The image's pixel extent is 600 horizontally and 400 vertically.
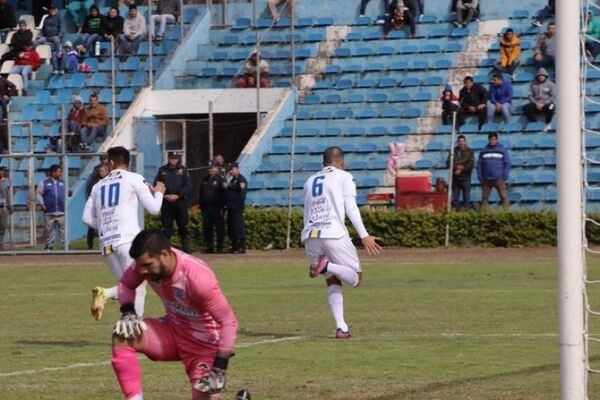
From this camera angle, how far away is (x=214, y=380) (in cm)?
936

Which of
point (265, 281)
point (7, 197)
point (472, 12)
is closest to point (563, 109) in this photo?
point (265, 281)

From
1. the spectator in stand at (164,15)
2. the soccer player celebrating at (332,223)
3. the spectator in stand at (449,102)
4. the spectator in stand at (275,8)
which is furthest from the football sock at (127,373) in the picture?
the spectator in stand at (164,15)

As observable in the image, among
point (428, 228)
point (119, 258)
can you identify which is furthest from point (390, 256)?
point (119, 258)

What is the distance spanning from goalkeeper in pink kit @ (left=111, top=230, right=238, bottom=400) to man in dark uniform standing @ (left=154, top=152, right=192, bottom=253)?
21.6 meters

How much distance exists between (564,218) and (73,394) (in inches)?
172

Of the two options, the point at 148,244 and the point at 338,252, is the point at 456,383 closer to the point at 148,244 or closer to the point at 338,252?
the point at 148,244

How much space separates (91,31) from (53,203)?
367 inches

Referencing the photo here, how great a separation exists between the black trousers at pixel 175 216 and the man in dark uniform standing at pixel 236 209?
98cm

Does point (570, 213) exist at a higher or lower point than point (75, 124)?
lower

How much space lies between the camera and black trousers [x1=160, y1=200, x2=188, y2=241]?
1280 inches

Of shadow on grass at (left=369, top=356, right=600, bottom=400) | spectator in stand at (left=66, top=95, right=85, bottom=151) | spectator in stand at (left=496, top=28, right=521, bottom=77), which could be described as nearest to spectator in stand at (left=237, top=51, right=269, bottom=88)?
spectator in stand at (left=66, top=95, right=85, bottom=151)

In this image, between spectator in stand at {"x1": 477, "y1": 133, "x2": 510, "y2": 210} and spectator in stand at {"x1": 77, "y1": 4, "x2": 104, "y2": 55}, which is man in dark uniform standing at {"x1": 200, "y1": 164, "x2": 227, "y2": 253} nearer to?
spectator in stand at {"x1": 477, "y1": 133, "x2": 510, "y2": 210}

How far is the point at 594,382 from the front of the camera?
1221 cm

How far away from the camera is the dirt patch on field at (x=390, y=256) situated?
97.6 feet
